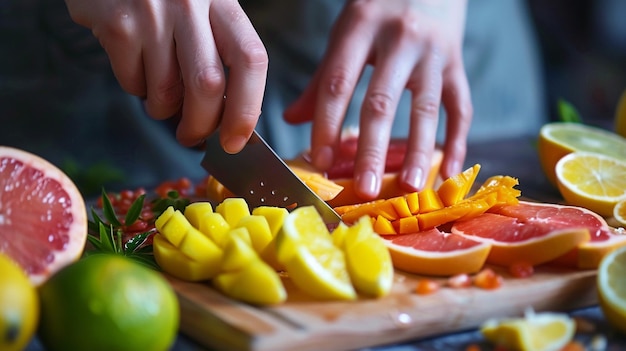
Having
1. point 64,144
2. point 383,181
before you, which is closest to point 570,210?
point 383,181

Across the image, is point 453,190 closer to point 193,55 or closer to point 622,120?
point 193,55

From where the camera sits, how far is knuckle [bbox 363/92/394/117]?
196 cm

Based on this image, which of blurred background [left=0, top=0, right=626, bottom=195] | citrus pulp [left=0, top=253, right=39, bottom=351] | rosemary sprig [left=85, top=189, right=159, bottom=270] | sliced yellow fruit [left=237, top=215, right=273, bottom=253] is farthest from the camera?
blurred background [left=0, top=0, right=626, bottom=195]

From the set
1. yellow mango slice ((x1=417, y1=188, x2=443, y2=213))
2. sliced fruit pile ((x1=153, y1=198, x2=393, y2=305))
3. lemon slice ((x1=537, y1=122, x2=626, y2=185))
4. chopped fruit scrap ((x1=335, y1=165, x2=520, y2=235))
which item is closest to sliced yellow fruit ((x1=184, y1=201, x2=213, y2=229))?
sliced fruit pile ((x1=153, y1=198, x2=393, y2=305))

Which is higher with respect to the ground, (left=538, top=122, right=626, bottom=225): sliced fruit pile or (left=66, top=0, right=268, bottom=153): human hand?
(left=66, top=0, right=268, bottom=153): human hand

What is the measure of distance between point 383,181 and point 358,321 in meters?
0.76

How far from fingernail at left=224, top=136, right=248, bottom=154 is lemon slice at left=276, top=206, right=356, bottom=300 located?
0.36 m

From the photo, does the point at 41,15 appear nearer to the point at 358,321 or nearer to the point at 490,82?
the point at 358,321

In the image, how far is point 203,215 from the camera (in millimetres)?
1414

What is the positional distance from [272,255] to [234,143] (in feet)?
1.15

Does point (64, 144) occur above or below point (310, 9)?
below

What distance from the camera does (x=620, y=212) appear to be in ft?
5.81

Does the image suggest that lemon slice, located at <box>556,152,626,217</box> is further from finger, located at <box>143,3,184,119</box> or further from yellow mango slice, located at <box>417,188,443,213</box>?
finger, located at <box>143,3,184,119</box>

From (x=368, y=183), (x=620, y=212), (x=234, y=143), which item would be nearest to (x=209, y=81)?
(x=234, y=143)
